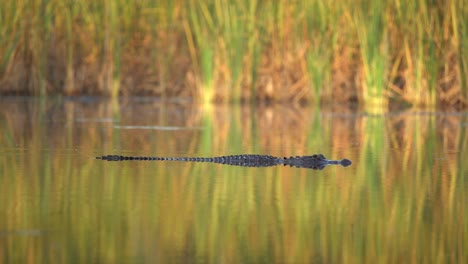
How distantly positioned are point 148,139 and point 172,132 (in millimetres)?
1016

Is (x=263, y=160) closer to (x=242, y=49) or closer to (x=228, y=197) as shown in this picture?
(x=228, y=197)

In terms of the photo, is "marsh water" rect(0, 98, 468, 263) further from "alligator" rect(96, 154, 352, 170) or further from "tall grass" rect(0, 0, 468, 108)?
"tall grass" rect(0, 0, 468, 108)

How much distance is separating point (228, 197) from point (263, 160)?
2.01 metres

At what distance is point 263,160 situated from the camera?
835 centimetres

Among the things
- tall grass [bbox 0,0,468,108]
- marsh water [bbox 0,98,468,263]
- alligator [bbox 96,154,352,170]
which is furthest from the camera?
tall grass [bbox 0,0,468,108]

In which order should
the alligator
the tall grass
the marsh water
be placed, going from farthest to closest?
the tall grass, the alligator, the marsh water

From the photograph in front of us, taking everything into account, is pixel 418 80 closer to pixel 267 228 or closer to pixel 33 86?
pixel 33 86

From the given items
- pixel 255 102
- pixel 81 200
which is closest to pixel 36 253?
pixel 81 200

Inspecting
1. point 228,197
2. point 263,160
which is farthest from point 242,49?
point 228,197

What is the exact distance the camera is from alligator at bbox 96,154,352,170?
→ 324 inches

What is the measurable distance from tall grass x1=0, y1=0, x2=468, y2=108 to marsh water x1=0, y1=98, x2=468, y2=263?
3.27 meters

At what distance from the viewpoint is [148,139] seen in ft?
35.2

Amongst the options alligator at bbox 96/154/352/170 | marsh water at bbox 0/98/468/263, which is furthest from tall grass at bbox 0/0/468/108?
alligator at bbox 96/154/352/170

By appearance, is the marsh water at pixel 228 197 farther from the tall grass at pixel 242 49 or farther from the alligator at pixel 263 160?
the tall grass at pixel 242 49
